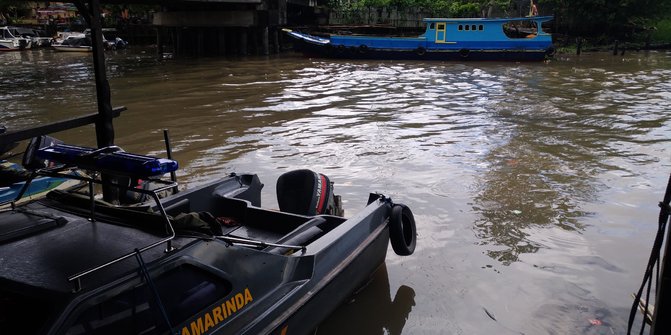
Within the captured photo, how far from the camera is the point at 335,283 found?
4387 millimetres

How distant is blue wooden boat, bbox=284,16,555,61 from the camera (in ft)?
94.2

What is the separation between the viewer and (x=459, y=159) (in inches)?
388

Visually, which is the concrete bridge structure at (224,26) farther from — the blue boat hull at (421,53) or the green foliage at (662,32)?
the green foliage at (662,32)

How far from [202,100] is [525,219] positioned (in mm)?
11699

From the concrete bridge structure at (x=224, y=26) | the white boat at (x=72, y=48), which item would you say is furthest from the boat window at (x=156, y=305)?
the white boat at (x=72, y=48)

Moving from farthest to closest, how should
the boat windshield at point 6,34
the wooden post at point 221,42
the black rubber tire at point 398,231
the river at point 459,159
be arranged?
the boat windshield at point 6,34
the wooden post at point 221,42
the black rubber tire at point 398,231
the river at point 459,159

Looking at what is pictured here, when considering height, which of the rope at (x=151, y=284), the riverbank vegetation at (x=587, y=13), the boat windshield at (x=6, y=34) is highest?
the riverbank vegetation at (x=587, y=13)

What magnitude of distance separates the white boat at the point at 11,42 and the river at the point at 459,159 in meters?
16.4

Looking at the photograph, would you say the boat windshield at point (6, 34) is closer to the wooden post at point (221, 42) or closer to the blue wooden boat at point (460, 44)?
the wooden post at point (221, 42)

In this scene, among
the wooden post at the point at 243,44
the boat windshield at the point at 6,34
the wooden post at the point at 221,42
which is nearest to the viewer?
the wooden post at the point at 243,44

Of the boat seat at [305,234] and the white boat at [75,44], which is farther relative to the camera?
the white boat at [75,44]

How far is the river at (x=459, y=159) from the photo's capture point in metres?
5.21

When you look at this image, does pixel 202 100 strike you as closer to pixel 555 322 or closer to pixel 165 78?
pixel 165 78

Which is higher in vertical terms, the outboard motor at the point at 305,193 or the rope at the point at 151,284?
the rope at the point at 151,284
